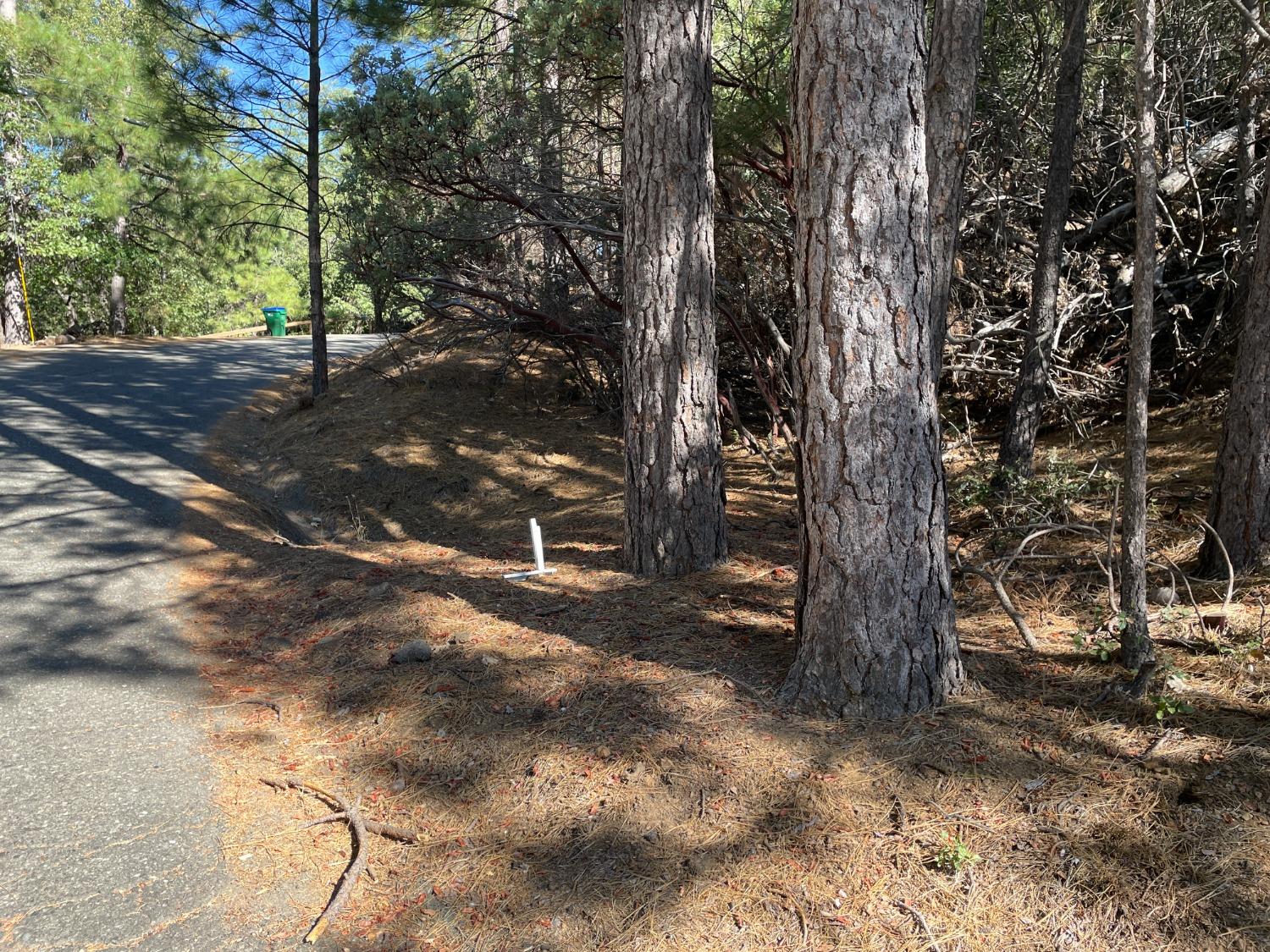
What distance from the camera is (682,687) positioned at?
410cm

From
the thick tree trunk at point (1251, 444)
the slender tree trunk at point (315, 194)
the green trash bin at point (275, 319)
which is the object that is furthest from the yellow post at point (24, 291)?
the thick tree trunk at point (1251, 444)

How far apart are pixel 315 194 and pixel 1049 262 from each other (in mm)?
9556

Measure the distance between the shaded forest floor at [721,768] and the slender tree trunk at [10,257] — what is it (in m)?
19.3

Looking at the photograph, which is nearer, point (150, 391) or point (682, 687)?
point (682, 687)

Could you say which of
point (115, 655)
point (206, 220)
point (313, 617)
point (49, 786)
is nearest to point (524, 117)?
point (313, 617)

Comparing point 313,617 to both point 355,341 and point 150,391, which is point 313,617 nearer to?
point 150,391

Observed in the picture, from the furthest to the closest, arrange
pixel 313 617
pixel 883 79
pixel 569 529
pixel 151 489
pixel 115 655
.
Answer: pixel 151 489
pixel 569 529
pixel 313 617
pixel 115 655
pixel 883 79

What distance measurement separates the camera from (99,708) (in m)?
4.27

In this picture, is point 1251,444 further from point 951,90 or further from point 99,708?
point 99,708

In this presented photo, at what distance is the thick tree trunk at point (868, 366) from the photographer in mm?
3529

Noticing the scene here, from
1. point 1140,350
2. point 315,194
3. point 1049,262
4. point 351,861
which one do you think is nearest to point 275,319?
point 315,194

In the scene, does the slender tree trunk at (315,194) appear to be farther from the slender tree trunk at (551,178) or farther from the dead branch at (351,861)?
the dead branch at (351,861)

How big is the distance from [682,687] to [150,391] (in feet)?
37.7

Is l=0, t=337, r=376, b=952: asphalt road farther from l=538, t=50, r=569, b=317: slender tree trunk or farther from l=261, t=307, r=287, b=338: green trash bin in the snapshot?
l=261, t=307, r=287, b=338: green trash bin
